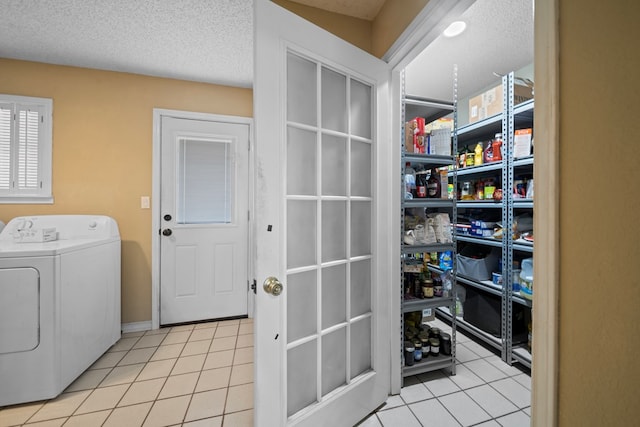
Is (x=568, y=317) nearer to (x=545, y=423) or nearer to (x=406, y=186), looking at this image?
(x=545, y=423)

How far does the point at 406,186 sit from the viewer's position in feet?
5.73

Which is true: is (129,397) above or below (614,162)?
below

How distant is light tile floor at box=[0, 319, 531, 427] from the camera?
144 centimetres

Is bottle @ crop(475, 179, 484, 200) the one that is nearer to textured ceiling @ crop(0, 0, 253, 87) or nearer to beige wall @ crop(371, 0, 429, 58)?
beige wall @ crop(371, 0, 429, 58)

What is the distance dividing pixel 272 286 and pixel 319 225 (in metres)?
0.37

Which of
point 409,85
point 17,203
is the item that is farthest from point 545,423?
point 17,203

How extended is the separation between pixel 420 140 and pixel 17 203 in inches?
137

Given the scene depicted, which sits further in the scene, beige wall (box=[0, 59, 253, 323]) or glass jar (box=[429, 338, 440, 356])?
beige wall (box=[0, 59, 253, 323])

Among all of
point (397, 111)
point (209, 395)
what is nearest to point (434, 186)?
point (397, 111)

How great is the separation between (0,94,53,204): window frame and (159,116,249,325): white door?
92cm

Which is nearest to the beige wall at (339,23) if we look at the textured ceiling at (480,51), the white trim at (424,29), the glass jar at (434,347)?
the white trim at (424,29)

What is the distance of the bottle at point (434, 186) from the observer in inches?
69.4

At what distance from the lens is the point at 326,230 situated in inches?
50.8

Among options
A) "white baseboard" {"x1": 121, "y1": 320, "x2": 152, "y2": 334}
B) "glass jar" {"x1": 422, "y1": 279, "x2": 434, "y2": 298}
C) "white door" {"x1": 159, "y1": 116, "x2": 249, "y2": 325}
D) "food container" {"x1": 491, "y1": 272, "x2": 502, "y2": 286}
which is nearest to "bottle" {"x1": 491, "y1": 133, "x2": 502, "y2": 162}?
"food container" {"x1": 491, "y1": 272, "x2": 502, "y2": 286}
